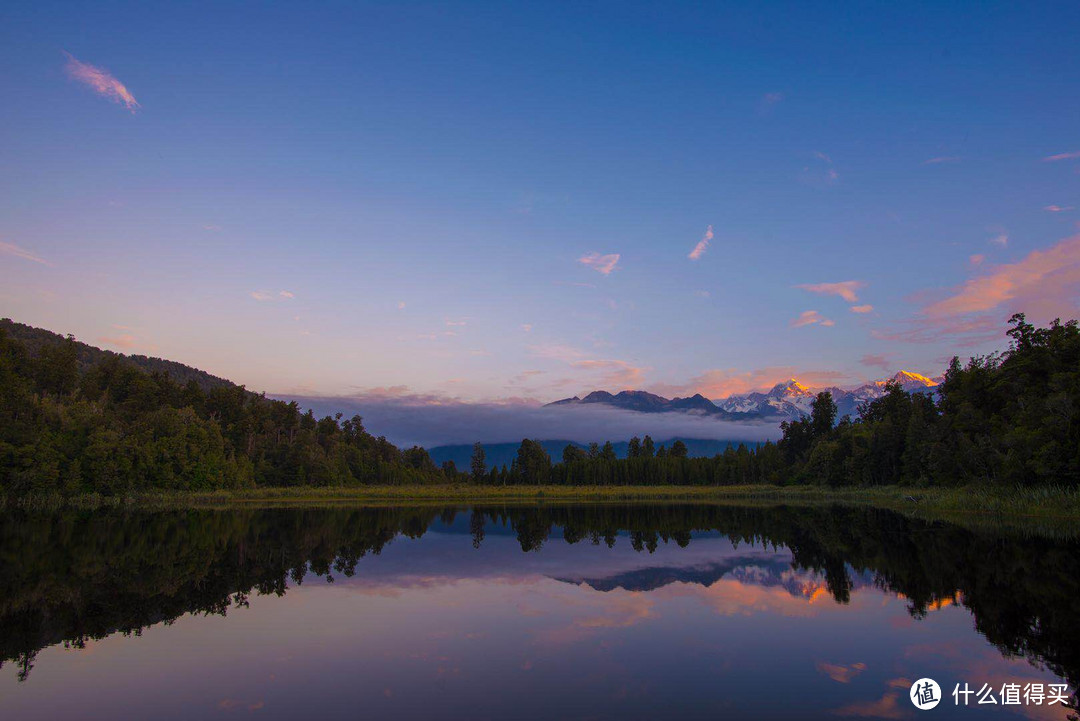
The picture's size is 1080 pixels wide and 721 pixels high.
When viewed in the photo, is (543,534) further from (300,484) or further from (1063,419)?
(300,484)

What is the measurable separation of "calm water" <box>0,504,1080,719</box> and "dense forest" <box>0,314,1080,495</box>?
29997mm

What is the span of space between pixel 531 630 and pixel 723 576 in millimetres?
11909

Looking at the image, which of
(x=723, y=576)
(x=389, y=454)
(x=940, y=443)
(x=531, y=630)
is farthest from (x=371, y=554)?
(x=389, y=454)

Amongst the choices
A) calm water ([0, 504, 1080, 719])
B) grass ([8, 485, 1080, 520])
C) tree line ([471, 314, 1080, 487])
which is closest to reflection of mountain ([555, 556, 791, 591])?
calm water ([0, 504, 1080, 719])

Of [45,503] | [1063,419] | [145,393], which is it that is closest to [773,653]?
[1063,419]

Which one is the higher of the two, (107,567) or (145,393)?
(145,393)

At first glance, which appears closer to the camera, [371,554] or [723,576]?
[723,576]

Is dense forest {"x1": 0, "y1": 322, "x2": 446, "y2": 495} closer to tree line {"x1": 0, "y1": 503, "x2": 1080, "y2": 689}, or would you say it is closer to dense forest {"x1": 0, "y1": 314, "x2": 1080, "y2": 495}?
dense forest {"x1": 0, "y1": 314, "x2": 1080, "y2": 495}

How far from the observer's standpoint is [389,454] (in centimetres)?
16800

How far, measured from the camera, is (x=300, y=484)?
11306cm

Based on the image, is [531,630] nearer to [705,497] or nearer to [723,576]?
[723,576]

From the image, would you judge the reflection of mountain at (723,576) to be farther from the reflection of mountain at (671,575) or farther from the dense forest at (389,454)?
the dense forest at (389,454)

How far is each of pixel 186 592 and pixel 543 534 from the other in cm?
2596

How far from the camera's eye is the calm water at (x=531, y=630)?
11.0 metres
